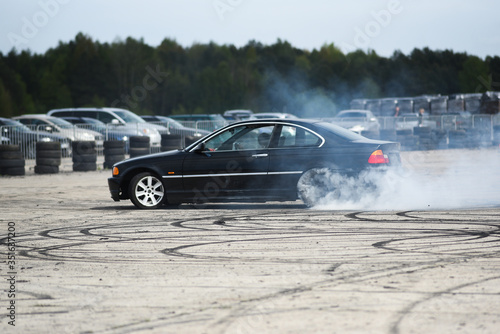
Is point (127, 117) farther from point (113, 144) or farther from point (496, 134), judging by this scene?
point (496, 134)

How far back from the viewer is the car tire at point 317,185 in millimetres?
11633

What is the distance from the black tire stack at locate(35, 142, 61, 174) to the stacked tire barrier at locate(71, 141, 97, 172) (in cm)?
78

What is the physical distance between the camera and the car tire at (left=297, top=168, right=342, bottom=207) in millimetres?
11633

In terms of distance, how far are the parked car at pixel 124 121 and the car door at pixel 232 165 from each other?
16.4 metres

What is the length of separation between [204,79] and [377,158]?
106 meters

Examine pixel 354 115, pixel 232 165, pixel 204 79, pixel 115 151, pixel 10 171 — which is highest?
pixel 204 79

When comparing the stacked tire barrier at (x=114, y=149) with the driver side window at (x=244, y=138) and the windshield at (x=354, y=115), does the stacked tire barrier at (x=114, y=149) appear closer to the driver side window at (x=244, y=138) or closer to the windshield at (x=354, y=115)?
the driver side window at (x=244, y=138)

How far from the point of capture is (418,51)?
393 ft


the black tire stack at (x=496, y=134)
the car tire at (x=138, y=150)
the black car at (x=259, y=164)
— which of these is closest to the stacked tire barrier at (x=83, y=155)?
the car tire at (x=138, y=150)

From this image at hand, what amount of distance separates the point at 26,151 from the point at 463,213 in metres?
17.7

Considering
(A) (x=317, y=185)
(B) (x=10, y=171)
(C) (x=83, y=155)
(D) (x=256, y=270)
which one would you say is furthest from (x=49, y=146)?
(D) (x=256, y=270)

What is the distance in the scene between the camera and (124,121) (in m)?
30.6

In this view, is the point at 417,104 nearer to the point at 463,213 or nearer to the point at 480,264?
the point at 463,213

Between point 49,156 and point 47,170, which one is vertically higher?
point 49,156
